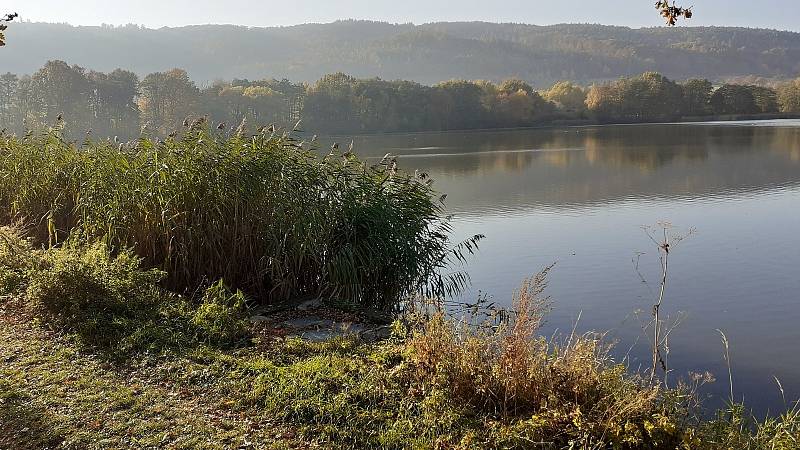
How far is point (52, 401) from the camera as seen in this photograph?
4.43 m

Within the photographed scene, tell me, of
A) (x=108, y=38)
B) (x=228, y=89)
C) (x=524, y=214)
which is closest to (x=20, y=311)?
(x=524, y=214)

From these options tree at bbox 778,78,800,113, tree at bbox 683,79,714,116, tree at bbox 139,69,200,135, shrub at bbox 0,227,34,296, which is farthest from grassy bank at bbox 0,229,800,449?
tree at bbox 778,78,800,113

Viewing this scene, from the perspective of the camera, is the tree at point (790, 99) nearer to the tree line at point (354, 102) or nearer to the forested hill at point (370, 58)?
the tree line at point (354, 102)

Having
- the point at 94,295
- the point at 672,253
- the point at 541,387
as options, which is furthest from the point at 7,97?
the point at 541,387

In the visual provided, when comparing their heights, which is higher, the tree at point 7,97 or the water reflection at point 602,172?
the tree at point 7,97

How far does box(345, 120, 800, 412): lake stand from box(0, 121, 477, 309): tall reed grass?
229cm

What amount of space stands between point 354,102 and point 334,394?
7856cm

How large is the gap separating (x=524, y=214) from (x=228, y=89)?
59.9 meters

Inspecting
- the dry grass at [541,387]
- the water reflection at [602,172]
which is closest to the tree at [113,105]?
the water reflection at [602,172]

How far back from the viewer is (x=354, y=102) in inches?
3201

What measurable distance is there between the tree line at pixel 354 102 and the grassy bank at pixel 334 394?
50.5 m

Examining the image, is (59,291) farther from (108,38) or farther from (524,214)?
(108,38)

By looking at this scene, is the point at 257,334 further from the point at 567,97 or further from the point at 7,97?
the point at 567,97

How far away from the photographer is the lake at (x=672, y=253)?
8.27 metres
